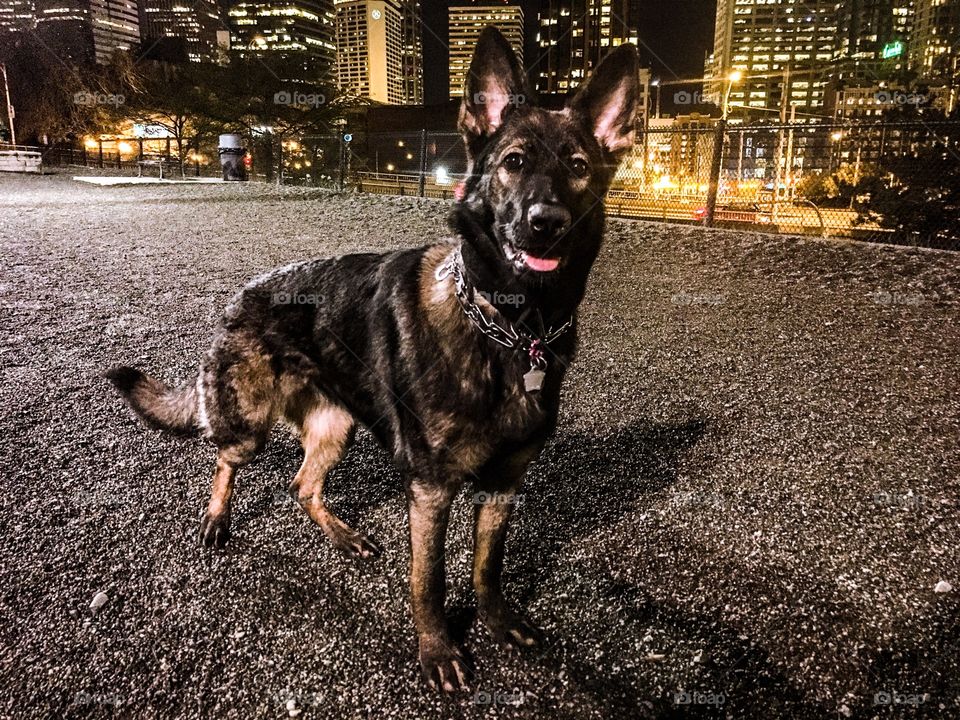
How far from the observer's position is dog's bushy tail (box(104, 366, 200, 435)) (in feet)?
9.59

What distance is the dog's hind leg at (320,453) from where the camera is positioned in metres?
2.95

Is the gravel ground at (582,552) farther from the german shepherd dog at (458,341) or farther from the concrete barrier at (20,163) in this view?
the concrete barrier at (20,163)

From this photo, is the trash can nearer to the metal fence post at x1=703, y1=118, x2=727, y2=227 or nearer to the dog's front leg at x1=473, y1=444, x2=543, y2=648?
the metal fence post at x1=703, y1=118, x2=727, y2=227

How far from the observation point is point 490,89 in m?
2.54

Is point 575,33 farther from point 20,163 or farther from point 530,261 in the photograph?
point 530,261

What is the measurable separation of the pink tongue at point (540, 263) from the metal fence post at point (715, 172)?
32.1ft

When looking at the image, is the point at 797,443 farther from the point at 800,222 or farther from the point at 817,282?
the point at 800,222

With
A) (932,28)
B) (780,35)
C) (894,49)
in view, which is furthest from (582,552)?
Result: (780,35)

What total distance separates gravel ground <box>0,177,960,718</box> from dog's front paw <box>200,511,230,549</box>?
7 centimetres

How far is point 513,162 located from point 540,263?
54 cm

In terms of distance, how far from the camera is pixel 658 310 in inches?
273

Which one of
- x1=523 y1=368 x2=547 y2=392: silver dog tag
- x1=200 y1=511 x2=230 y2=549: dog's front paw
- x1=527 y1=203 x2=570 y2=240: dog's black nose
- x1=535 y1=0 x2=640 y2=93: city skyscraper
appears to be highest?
x1=535 y1=0 x2=640 y2=93: city skyscraper

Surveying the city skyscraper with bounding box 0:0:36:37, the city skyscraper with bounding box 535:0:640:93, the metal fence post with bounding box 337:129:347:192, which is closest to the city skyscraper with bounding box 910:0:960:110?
the city skyscraper with bounding box 535:0:640:93

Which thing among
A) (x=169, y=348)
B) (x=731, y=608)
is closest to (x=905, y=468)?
(x=731, y=608)
